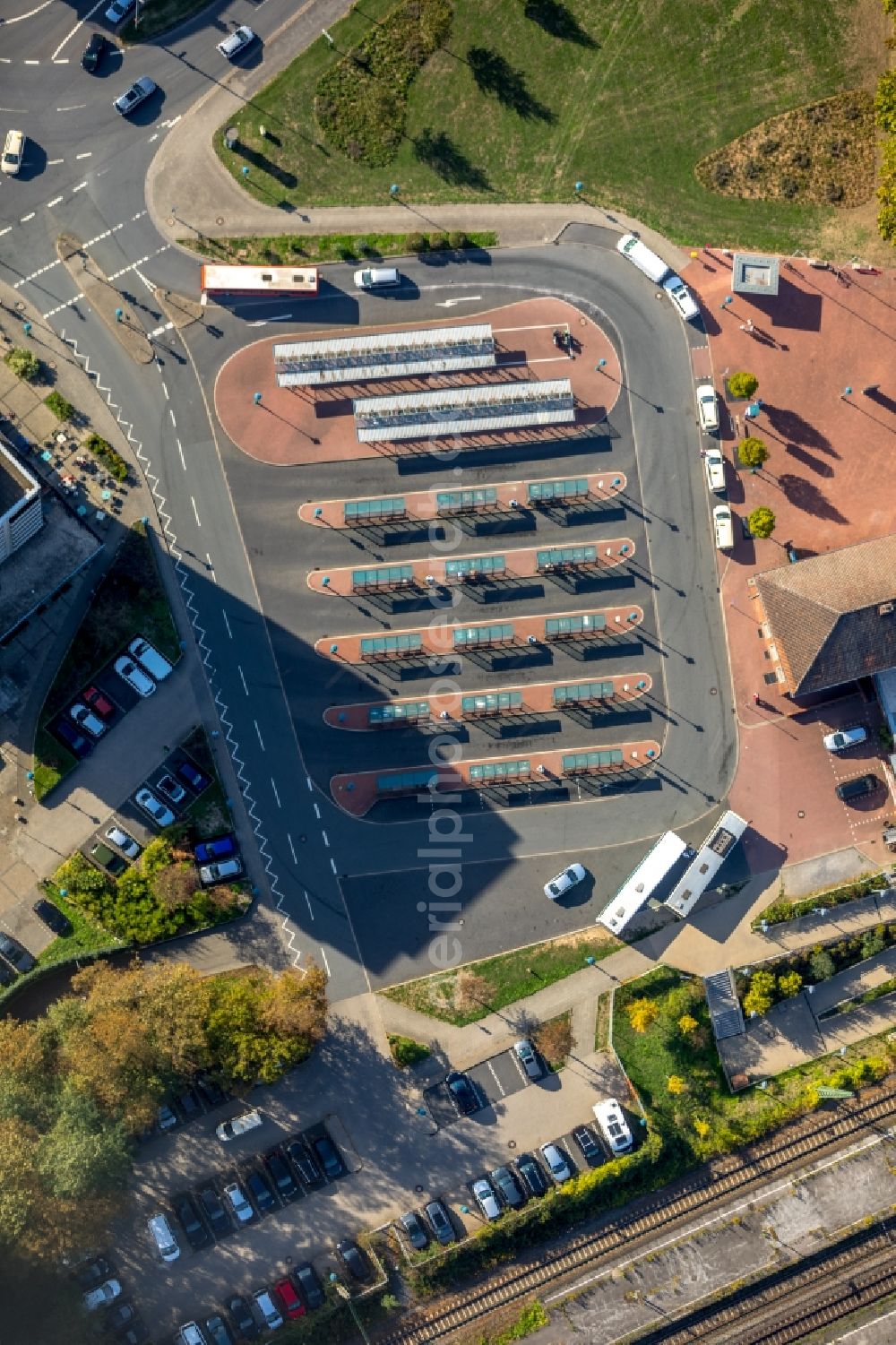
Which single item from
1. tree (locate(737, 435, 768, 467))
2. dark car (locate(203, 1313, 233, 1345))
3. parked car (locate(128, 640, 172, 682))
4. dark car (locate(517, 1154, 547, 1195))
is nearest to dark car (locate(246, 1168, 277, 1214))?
dark car (locate(203, 1313, 233, 1345))

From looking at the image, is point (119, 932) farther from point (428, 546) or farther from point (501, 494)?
point (501, 494)

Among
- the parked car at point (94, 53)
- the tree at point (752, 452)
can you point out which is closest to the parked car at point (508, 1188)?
the tree at point (752, 452)

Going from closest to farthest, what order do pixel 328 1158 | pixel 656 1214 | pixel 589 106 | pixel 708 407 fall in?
pixel 328 1158
pixel 656 1214
pixel 708 407
pixel 589 106

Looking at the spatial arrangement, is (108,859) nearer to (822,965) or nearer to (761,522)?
(822,965)

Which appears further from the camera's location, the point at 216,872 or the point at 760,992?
the point at 216,872

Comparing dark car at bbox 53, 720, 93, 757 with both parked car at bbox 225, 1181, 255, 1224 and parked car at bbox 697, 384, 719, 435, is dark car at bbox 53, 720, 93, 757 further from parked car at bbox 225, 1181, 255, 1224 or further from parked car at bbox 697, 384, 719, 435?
parked car at bbox 697, 384, 719, 435

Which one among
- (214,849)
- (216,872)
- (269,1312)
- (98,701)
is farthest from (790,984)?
(98,701)

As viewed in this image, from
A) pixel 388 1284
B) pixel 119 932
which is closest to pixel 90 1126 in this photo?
pixel 119 932

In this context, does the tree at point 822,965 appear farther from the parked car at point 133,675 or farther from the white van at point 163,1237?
the parked car at point 133,675
